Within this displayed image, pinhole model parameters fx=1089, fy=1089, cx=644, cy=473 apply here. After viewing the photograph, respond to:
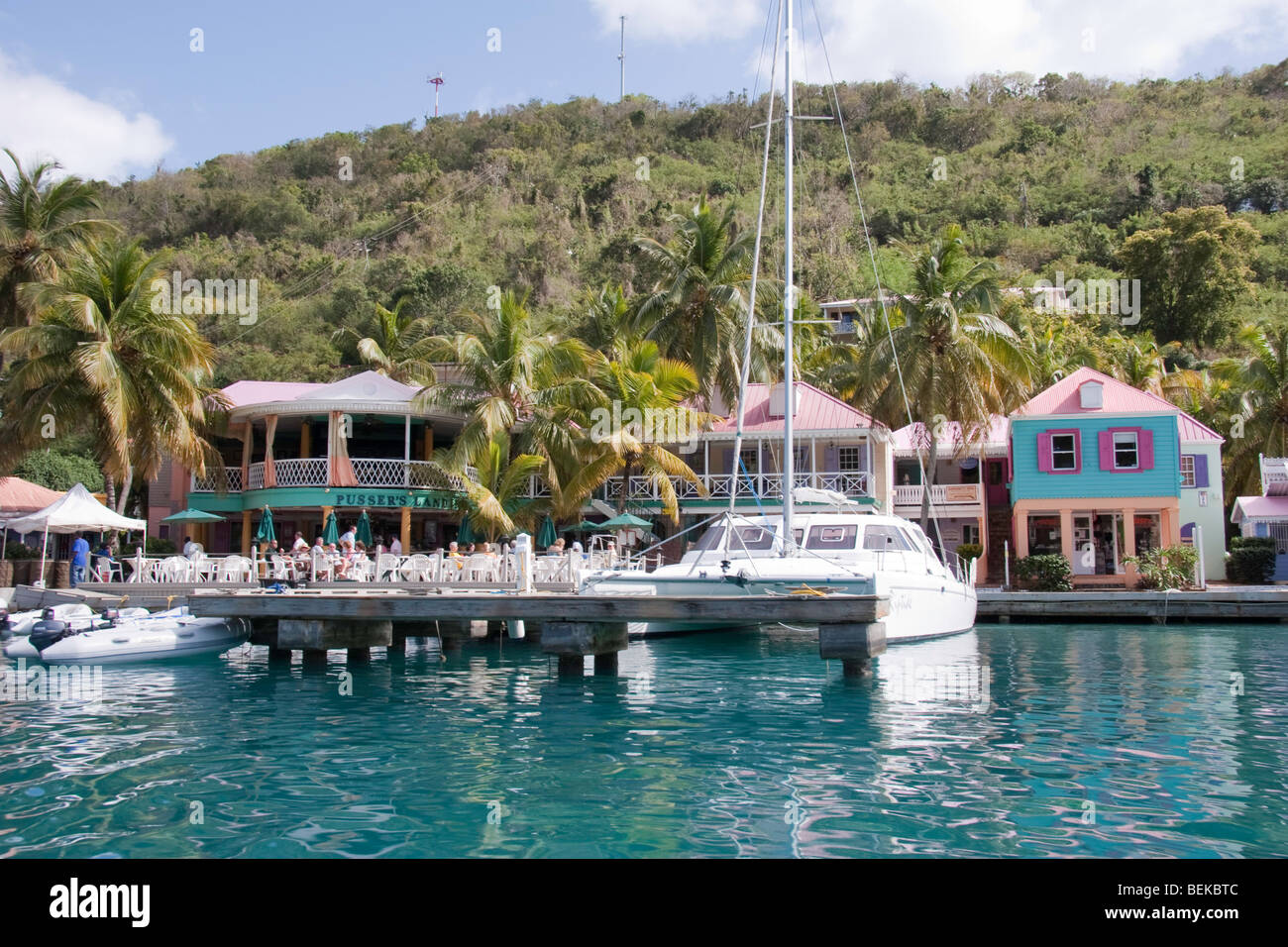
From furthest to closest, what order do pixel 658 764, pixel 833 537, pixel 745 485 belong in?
pixel 745 485, pixel 833 537, pixel 658 764

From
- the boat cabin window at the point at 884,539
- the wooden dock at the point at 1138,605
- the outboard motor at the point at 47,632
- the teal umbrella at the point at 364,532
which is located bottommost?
the wooden dock at the point at 1138,605

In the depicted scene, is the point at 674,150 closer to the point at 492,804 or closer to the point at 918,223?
the point at 918,223

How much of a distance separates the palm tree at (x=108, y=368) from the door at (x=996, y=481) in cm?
2948

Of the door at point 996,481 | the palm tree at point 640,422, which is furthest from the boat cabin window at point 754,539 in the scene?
the door at point 996,481

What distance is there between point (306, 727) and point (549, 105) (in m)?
109

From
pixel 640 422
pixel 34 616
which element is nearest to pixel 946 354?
pixel 640 422

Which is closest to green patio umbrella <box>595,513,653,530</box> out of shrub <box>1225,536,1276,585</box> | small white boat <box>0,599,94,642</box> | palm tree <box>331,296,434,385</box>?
palm tree <box>331,296,434,385</box>

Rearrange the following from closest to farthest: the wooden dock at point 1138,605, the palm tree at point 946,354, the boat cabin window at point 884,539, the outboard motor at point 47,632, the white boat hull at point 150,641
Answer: the outboard motor at point 47,632, the white boat hull at point 150,641, the boat cabin window at point 884,539, the wooden dock at point 1138,605, the palm tree at point 946,354

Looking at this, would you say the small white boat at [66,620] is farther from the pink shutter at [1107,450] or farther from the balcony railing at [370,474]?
the pink shutter at [1107,450]

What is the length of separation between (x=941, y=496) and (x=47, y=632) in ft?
102

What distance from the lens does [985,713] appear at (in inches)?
574

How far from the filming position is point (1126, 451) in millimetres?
35562

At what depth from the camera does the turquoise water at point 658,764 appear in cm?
864

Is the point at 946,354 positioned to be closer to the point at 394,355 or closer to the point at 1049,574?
the point at 1049,574
